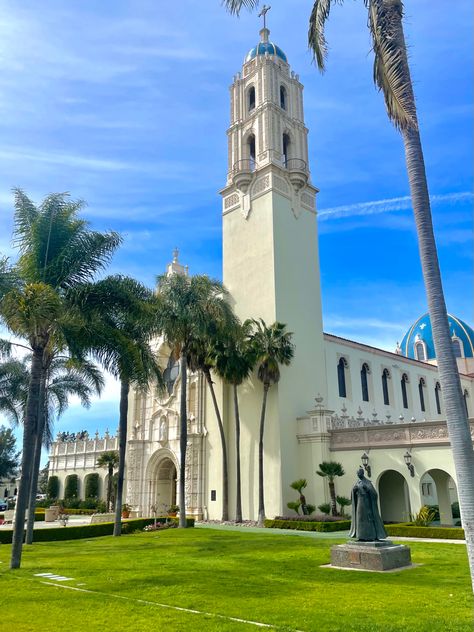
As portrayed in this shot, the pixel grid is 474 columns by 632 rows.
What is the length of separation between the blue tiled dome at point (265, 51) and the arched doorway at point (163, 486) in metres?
30.3

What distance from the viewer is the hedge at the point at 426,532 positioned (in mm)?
20844

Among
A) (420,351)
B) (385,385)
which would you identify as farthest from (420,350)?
(385,385)

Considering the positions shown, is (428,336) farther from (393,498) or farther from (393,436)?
(393,436)

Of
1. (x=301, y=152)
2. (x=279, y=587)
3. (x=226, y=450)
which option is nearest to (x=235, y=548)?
(x=279, y=587)

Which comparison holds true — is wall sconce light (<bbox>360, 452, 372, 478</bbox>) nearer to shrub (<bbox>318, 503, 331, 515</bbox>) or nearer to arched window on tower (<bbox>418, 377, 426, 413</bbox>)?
shrub (<bbox>318, 503, 331, 515</bbox>)

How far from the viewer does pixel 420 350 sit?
199 feet

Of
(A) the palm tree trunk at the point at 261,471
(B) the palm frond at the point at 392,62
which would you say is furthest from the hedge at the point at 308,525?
(B) the palm frond at the point at 392,62

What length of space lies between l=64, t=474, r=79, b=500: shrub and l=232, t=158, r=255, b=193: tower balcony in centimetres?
3252

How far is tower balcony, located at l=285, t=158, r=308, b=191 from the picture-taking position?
118 feet

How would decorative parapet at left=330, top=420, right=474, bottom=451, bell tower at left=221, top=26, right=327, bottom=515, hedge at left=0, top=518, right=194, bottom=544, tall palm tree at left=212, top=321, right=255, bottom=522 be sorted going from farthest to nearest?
bell tower at left=221, top=26, right=327, bottom=515
tall palm tree at left=212, top=321, right=255, bottom=522
decorative parapet at left=330, top=420, right=474, bottom=451
hedge at left=0, top=518, right=194, bottom=544

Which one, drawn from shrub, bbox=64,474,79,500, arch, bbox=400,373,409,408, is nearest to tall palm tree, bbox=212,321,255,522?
arch, bbox=400,373,409,408

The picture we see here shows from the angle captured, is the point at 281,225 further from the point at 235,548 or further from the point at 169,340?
the point at 235,548

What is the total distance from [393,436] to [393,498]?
6.95 m

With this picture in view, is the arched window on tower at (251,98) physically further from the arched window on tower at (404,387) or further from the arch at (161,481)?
the arch at (161,481)
